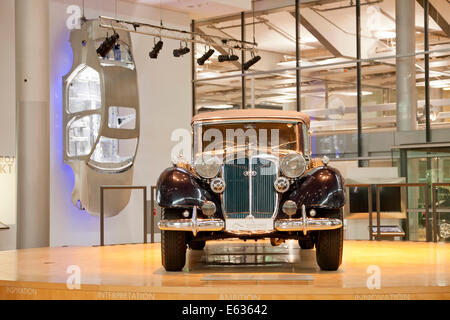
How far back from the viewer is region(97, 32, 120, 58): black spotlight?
36.5ft

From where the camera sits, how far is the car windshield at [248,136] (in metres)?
6.91

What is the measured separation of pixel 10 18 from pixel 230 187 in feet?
22.4

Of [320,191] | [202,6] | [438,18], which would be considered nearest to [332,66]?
[438,18]

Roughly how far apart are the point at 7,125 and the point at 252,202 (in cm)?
632

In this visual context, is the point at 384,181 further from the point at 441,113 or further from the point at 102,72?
the point at 102,72

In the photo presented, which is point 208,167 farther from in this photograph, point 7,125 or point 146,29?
point 146,29

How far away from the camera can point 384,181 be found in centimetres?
1116

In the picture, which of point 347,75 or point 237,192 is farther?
point 347,75

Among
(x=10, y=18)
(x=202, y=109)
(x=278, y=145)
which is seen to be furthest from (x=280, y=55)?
(x=278, y=145)

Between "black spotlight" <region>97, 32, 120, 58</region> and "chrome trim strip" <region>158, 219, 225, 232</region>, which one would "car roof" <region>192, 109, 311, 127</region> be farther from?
"black spotlight" <region>97, 32, 120, 58</region>

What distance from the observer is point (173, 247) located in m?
6.13

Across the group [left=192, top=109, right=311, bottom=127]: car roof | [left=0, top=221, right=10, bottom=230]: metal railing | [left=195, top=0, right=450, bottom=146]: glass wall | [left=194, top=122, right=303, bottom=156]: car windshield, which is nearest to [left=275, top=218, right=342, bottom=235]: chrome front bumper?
[left=194, top=122, right=303, bottom=156]: car windshield

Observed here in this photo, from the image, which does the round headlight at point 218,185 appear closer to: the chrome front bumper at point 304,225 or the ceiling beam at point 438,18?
the chrome front bumper at point 304,225

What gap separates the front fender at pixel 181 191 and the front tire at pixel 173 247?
12 cm
